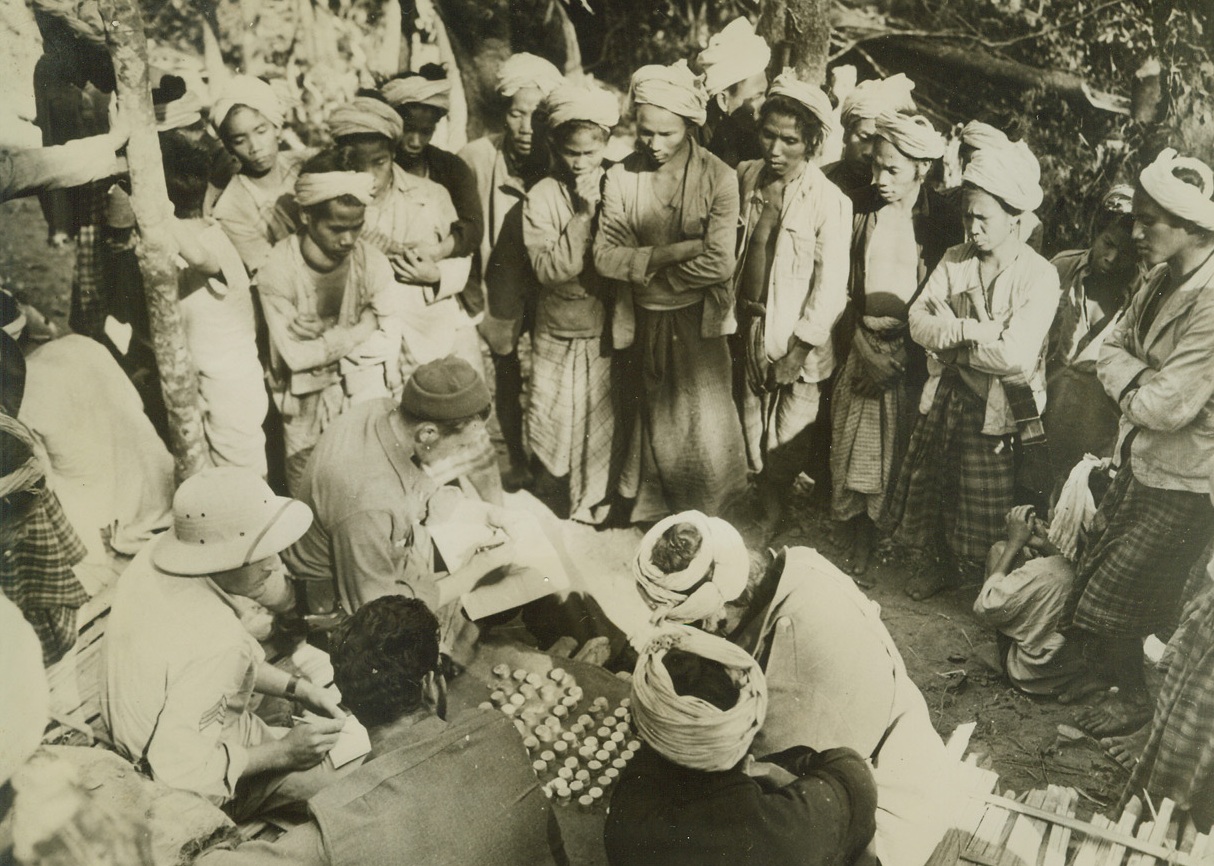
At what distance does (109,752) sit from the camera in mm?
3996

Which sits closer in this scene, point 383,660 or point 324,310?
point 383,660

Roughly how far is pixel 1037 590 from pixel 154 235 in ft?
12.2

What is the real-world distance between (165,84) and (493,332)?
1726 mm

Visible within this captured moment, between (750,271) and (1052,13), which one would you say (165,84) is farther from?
(1052,13)

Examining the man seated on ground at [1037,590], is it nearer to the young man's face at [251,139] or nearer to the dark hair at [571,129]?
the dark hair at [571,129]

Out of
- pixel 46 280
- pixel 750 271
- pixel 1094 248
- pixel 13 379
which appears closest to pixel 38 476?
pixel 13 379

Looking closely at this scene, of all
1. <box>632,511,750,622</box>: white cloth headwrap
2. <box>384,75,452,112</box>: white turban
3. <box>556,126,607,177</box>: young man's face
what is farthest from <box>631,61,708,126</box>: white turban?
<box>632,511,750,622</box>: white cloth headwrap

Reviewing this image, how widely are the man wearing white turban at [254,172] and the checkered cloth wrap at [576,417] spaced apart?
4.15 ft

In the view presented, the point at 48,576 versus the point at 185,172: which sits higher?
the point at 185,172

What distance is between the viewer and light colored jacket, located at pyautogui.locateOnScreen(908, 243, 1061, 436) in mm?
3951

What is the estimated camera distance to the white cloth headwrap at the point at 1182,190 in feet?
11.5

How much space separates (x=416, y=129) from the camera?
459 cm

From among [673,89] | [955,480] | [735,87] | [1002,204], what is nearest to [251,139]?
[673,89]

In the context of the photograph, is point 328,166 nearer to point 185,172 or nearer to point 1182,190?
point 185,172
